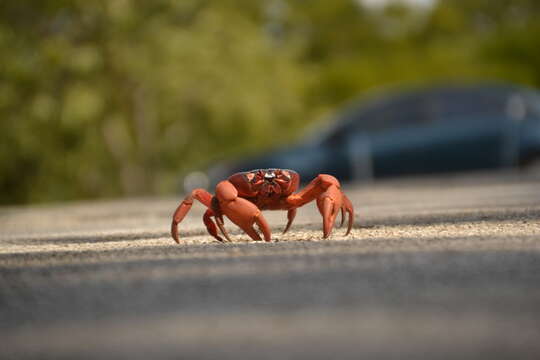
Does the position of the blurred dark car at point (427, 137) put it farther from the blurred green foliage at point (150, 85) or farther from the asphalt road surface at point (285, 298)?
the asphalt road surface at point (285, 298)

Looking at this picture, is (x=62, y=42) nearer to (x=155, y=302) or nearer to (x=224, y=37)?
(x=224, y=37)

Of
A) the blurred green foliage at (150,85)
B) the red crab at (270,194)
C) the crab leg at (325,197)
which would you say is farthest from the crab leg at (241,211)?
the blurred green foliage at (150,85)

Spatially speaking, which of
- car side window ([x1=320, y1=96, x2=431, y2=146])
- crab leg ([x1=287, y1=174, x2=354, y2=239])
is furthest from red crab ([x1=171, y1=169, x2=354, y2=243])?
car side window ([x1=320, y1=96, x2=431, y2=146])

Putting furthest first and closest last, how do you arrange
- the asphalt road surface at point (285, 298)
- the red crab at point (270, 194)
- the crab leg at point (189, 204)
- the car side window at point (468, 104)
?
the car side window at point (468, 104)
the crab leg at point (189, 204)
the red crab at point (270, 194)
the asphalt road surface at point (285, 298)

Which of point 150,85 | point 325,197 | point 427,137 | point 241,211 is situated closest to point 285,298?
point 241,211

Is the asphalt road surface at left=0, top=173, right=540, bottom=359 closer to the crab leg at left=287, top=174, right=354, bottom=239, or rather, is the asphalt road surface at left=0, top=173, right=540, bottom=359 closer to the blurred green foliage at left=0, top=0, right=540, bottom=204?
the crab leg at left=287, top=174, right=354, bottom=239

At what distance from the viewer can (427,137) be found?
12266 mm

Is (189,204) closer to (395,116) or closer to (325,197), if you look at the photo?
(325,197)

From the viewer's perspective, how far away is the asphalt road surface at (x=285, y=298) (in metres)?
2.42

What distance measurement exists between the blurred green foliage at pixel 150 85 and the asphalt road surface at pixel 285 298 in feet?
39.9

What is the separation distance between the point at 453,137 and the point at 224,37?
→ 38.5 feet

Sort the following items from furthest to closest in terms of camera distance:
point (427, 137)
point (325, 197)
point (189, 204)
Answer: point (427, 137) → point (189, 204) → point (325, 197)

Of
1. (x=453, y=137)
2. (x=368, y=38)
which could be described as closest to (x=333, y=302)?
(x=453, y=137)

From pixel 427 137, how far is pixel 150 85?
11.0 meters
